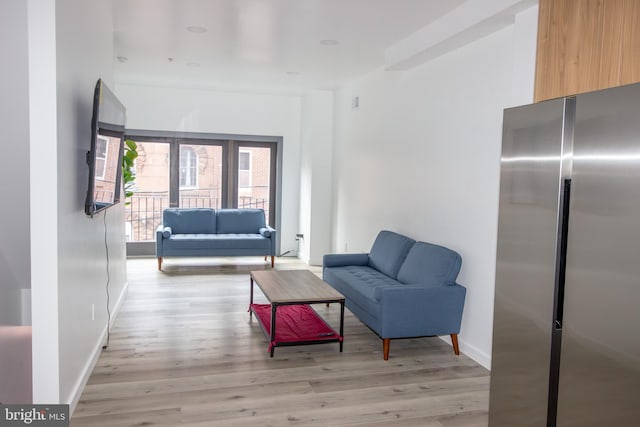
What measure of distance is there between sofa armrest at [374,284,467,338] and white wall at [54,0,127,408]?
7.13 ft

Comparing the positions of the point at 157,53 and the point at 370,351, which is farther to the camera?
the point at 157,53

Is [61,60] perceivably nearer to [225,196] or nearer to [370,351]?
[370,351]

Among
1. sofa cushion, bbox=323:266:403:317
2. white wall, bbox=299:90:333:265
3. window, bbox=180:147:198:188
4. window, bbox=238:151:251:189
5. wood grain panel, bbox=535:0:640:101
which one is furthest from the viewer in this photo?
window, bbox=238:151:251:189

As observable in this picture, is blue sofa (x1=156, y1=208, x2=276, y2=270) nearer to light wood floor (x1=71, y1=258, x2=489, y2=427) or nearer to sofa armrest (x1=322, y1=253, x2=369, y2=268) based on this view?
light wood floor (x1=71, y1=258, x2=489, y2=427)

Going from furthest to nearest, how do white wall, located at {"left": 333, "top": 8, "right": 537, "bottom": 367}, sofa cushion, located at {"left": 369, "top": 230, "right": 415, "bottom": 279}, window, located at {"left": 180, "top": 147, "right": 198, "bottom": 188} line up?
window, located at {"left": 180, "top": 147, "right": 198, "bottom": 188}
sofa cushion, located at {"left": 369, "top": 230, "right": 415, "bottom": 279}
white wall, located at {"left": 333, "top": 8, "right": 537, "bottom": 367}

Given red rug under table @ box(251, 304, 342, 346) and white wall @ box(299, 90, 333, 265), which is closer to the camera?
red rug under table @ box(251, 304, 342, 346)

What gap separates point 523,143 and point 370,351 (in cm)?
253

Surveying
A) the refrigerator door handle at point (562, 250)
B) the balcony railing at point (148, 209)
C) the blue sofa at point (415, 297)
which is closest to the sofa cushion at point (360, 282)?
the blue sofa at point (415, 297)

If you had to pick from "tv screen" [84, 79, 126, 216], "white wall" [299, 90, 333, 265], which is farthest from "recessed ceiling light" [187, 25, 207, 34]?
"white wall" [299, 90, 333, 265]

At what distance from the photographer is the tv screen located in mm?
3078

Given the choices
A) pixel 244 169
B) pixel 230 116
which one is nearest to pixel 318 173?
pixel 244 169

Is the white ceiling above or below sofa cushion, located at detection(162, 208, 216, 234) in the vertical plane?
above

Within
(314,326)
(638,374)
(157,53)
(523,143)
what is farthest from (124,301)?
(638,374)

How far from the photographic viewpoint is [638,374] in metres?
1.71
